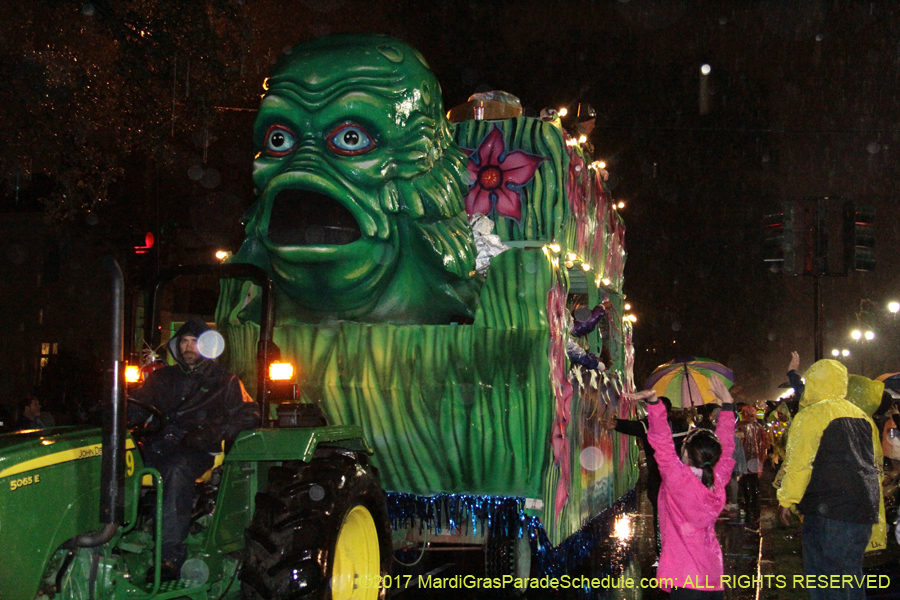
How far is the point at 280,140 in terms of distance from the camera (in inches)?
283

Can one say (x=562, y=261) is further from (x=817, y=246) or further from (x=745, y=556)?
(x=817, y=246)

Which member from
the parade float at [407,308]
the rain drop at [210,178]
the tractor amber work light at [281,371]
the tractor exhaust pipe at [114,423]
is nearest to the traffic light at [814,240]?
the parade float at [407,308]

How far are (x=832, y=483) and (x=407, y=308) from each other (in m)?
3.53

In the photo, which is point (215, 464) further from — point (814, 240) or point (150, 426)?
point (814, 240)

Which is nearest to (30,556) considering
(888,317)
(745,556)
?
(745,556)

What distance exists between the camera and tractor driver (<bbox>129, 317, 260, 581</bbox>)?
15.4 ft

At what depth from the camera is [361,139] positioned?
276 inches

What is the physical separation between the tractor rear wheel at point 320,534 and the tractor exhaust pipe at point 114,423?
3.32 ft

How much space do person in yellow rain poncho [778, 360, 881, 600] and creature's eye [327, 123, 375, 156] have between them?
3.61 m

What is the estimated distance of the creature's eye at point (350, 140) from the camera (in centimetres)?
701

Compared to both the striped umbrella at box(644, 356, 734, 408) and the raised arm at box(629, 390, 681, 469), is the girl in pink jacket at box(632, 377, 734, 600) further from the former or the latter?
the striped umbrella at box(644, 356, 734, 408)

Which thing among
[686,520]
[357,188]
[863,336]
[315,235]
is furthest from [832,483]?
[863,336]

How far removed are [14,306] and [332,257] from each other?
19.0 meters

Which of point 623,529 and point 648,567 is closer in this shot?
point 648,567
